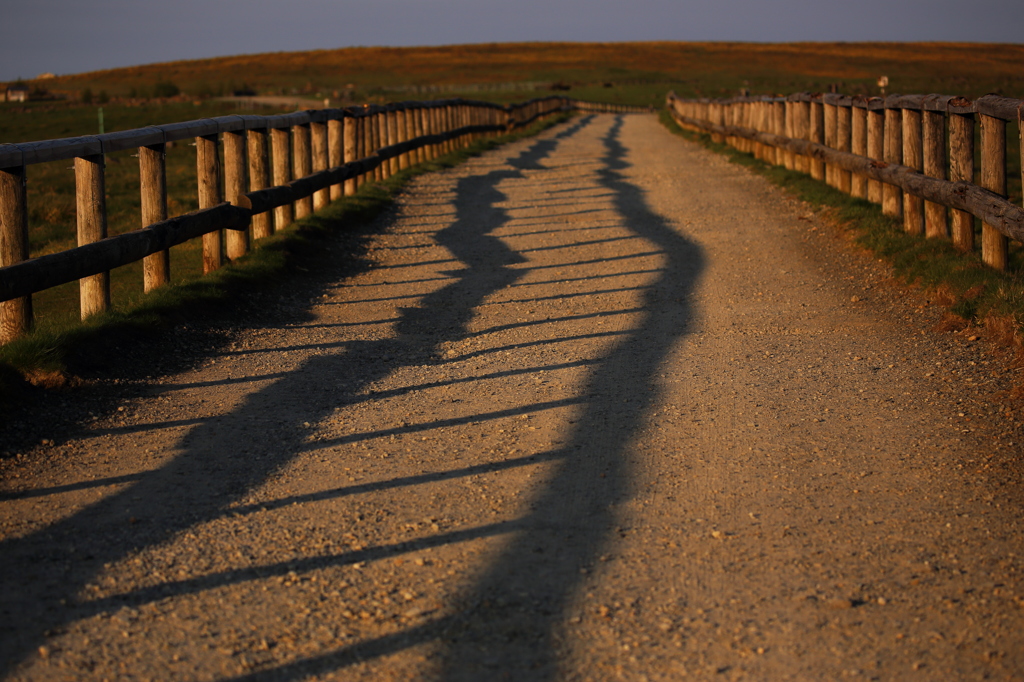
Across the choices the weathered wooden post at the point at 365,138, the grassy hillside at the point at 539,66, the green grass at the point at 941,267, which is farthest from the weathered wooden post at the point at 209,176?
the grassy hillside at the point at 539,66

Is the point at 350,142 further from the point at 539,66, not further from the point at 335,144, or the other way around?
the point at 539,66

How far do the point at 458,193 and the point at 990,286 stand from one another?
10031 mm

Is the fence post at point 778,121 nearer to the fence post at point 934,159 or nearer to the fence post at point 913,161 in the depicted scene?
the fence post at point 913,161

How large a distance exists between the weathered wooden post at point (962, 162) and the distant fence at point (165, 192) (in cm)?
631

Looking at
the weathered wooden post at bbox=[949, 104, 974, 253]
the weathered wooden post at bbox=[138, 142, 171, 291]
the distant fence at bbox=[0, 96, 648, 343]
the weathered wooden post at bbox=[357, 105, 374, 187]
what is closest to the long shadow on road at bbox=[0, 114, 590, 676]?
the distant fence at bbox=[0, 96, 648, 343]

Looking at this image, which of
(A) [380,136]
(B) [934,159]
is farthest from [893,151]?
(A) [380,136]

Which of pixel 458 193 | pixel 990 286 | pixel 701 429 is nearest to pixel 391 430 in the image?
pixel 701 429

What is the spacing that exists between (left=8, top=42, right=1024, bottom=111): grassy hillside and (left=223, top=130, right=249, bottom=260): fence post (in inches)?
3188

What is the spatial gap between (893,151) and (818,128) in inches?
171

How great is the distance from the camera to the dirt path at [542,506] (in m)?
3.15

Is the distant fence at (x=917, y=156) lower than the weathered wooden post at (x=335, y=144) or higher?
lower

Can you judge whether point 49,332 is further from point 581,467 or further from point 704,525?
point 704,525

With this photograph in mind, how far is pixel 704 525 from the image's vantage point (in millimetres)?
4020

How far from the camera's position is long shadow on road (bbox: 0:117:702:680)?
317cm
